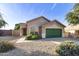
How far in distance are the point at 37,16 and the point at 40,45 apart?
0.53 m

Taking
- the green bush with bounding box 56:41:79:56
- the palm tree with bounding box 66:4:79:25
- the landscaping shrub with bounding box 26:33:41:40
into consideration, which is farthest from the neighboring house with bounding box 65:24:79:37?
the landscaping shrub with bounding box 26:33:41:40

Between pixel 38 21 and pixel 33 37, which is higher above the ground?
pixel 38 21

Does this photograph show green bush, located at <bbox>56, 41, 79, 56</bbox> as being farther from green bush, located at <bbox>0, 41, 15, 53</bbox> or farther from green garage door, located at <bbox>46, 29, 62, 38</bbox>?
green bush, located at <bbox>0, 41, 15, 53</bbox>

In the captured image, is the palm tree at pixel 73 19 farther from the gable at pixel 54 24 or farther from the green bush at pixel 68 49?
the green bush at pixel 68 49

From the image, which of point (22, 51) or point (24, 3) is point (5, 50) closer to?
point (22, 51)

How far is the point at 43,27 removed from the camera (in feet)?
13.6

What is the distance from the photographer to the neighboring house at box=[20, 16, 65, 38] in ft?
13.4

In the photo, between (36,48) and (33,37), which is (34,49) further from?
(33,37)

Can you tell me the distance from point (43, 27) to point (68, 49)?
23.9 inches

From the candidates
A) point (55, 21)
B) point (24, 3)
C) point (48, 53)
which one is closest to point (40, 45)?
point (48, 53)

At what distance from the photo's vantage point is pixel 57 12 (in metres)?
4.09

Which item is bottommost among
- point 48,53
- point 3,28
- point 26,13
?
point 48,53

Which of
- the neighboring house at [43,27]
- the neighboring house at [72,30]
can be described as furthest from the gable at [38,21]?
the neighboring house at [72,30]

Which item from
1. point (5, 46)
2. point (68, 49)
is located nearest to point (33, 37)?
point (5, 46)
